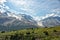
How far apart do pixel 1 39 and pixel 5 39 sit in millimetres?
3518

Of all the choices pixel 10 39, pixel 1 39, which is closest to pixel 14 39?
pixel 10 39

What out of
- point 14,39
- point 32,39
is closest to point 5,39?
point 14,39

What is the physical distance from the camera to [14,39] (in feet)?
527

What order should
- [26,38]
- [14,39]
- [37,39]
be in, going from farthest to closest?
A: [14,39] < [26,38] < [37,39]

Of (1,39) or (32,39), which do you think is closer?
(32,39)

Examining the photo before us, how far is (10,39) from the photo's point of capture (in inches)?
6619

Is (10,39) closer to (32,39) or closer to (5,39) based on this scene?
(5,39)

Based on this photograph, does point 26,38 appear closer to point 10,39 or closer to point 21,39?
point 21,39

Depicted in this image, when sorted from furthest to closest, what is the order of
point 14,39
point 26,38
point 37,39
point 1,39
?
point 1,39, point 14,39, point 26,38, point 37,39

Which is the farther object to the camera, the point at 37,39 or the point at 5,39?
the point at 5,39

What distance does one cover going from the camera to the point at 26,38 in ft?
494

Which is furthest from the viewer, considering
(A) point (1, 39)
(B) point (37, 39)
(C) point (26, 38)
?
(A) point (1, 39)

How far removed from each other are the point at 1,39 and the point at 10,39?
1189cm

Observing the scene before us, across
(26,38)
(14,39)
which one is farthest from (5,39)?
(26,38)
